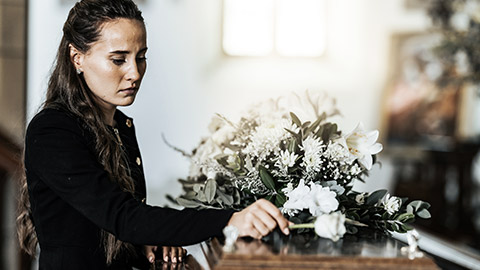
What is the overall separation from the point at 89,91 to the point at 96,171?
0.34 m

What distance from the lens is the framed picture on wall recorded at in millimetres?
6801

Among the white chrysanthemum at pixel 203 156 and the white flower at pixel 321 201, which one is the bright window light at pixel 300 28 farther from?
the white flower at pixel 321 201

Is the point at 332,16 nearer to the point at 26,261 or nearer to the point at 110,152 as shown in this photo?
the point at 26,261

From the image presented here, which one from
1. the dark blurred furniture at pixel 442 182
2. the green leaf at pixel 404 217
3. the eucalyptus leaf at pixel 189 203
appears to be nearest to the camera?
the green leaf at pixel 404 217

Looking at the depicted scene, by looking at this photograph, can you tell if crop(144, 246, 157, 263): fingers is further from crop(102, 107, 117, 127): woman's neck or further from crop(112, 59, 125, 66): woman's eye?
crop(112, 59, 125, 66): woman's eye

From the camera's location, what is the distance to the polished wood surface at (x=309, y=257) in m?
1.23

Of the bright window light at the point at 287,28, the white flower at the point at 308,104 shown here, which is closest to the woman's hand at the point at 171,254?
the white flower at the point at 308,104

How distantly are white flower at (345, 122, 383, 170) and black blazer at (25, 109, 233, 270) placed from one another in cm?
52

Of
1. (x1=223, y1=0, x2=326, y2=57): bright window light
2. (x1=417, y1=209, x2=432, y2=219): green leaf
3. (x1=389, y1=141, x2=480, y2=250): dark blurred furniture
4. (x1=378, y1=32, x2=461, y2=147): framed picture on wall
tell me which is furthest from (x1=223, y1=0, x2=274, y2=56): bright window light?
(x1=417, y1=209, x2=432, y2=219): green leaf

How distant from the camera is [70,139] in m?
1.57

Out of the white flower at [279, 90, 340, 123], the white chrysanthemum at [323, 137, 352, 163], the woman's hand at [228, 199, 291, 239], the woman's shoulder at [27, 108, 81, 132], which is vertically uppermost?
the white flower at [279, 90, 340, 123]

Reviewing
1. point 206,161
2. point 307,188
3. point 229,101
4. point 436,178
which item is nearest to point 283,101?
point 206,161

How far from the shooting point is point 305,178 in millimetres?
1711

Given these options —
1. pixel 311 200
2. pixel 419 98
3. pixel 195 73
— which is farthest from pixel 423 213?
pixel 419 98
